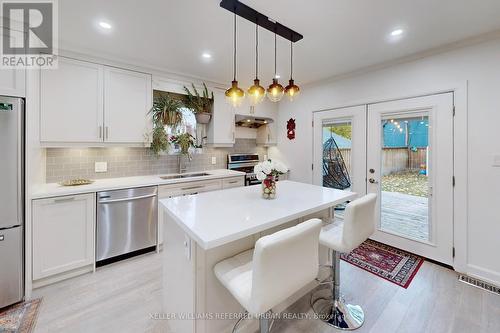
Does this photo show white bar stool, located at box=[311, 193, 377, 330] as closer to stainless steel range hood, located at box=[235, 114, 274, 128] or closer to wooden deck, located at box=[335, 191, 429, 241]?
wooden deck, located at box=[335, 191, 429, 241]

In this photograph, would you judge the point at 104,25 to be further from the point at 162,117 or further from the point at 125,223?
the point at 125,223

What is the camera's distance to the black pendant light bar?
68.4 inches

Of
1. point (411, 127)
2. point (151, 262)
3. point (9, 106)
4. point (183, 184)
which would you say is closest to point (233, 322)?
point (151, 262)

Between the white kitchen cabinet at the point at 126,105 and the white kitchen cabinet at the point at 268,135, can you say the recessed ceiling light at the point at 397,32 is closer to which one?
the white kitchen cabinet at the point at 268,135

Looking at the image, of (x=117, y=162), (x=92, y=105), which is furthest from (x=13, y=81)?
(x=117, y=162)

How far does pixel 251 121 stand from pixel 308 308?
3293mm

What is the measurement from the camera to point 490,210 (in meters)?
2.22

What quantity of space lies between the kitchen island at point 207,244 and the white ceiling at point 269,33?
1.66 metres

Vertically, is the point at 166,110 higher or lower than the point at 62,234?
higher

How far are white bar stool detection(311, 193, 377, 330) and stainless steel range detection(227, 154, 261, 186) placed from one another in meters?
2.08

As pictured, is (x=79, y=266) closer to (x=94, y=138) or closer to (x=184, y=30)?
(x=94, y=138)

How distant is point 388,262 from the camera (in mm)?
2619

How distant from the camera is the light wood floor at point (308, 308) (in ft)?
5.55

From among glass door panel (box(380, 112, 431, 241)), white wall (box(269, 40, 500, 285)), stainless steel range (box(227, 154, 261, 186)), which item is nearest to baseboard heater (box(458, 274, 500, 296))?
white wall (box(269, 40, 500, 285))
